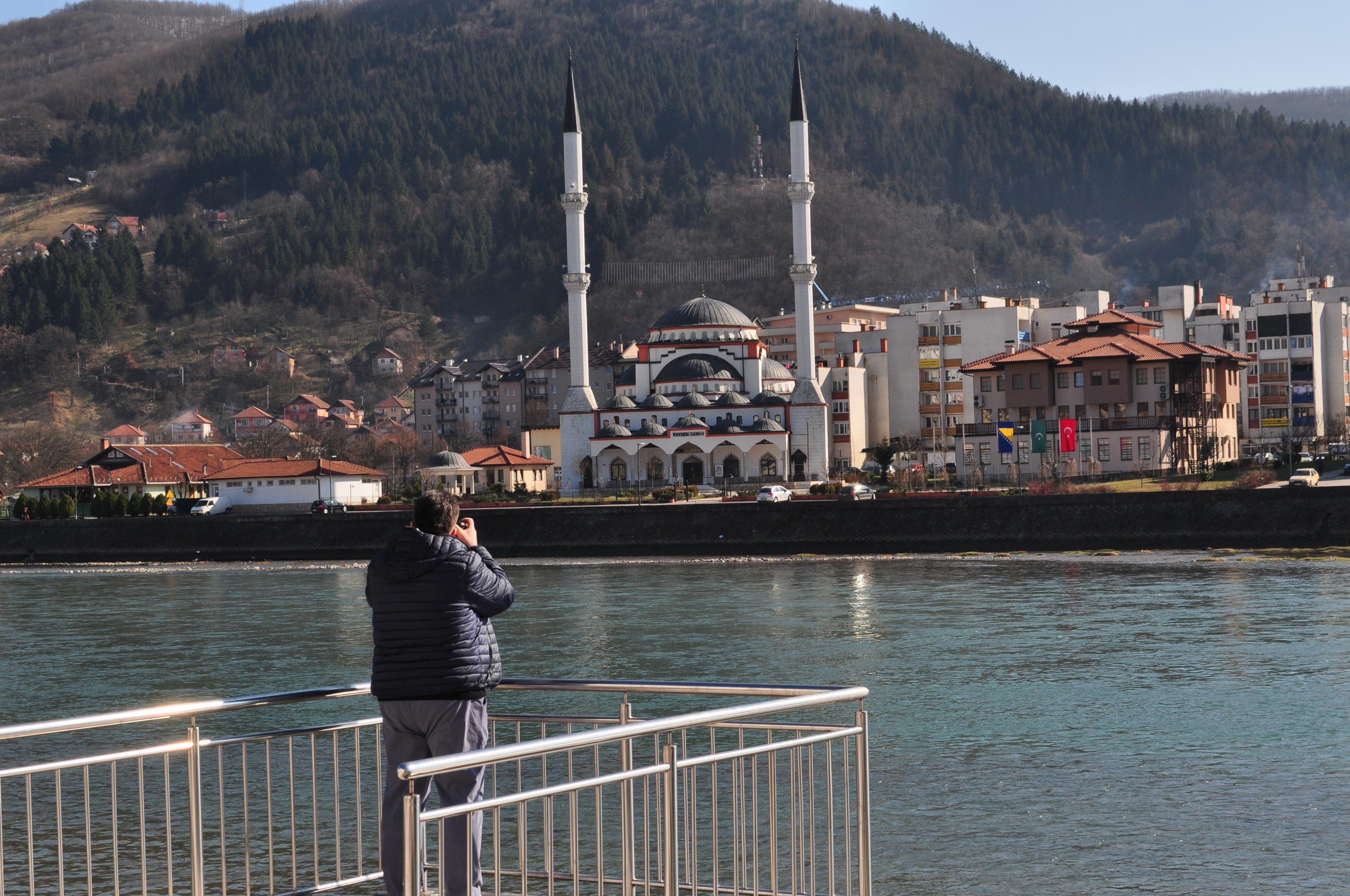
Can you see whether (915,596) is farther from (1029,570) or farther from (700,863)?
(700,863)

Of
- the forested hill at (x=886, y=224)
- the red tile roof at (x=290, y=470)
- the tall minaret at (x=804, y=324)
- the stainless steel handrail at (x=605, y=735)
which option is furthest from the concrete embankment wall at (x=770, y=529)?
the forested hill at (x=886, y=224)

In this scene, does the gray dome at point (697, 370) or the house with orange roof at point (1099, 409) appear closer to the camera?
the house with orange roof at point (1099, 409)

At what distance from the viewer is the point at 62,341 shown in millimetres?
159500

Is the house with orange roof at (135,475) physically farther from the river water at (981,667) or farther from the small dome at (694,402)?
the river water at (981,667)

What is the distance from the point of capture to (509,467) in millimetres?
84375

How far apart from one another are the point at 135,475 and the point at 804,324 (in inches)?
1385

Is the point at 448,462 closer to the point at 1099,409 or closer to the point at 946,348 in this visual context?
the point at 946,348

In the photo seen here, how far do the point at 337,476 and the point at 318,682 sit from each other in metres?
47.6

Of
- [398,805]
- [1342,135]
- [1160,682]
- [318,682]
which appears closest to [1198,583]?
[1160,682]

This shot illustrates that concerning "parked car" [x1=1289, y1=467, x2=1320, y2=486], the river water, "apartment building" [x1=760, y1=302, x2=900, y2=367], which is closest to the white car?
the river water

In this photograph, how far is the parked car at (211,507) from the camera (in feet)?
217

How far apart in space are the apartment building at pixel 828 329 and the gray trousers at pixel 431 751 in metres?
92.2

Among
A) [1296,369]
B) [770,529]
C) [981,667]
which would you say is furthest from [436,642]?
[1296,369]

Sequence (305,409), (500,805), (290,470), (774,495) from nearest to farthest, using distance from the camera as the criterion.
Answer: (500,805) → (774,495) → (290,470) → (305,409)
